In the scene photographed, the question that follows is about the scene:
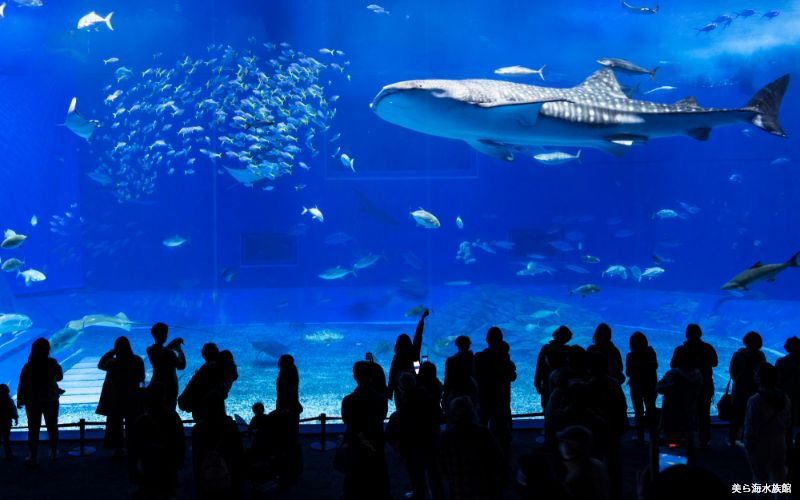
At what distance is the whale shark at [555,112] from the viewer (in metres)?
5.28

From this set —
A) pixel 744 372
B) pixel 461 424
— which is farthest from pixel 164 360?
pixel 744 372

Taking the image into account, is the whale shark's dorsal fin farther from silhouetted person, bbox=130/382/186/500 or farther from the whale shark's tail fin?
silhouetted person, bbox=130/382/186/500

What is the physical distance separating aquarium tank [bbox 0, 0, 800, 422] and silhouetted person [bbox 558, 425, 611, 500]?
1275cm

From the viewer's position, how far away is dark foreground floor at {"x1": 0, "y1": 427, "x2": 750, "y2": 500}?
12.9 feet

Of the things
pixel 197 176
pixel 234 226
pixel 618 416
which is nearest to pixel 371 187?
pixel 234 226

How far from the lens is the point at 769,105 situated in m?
5.54

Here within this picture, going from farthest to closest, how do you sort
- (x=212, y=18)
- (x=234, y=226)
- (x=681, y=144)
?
(x=681, y=144), (x=212, y=18), (x=234, y=226)

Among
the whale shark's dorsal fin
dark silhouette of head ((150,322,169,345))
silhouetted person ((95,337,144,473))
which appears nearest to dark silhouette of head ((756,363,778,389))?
the whale shark's dorsal fin

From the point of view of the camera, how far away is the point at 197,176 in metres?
23.5

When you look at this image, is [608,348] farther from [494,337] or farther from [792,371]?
[792,371]

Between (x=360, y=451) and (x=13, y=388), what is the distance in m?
11.3

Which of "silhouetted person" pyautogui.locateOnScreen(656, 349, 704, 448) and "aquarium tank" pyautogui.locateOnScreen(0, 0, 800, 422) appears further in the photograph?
"aquarium tank" pyautogui.locateOnScreen(0, 0, 800, 422)

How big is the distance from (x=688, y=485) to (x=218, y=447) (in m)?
2.31

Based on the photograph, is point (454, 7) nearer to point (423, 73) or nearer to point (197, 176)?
point (423, 73)
